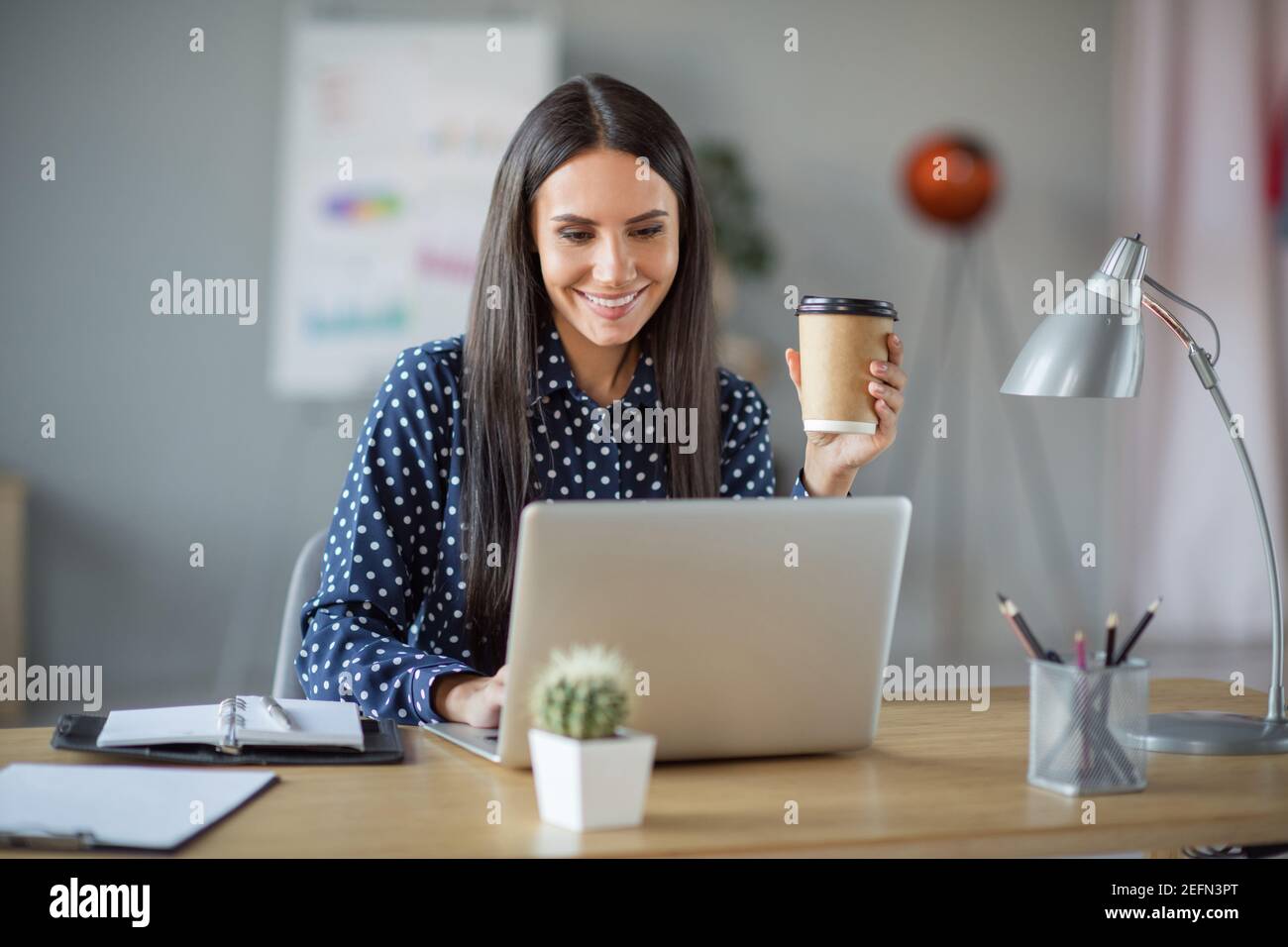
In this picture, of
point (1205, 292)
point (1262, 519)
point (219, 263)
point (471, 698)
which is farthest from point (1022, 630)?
point (1205, 292)

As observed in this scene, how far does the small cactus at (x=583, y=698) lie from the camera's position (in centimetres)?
101

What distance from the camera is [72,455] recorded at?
3.83 meters

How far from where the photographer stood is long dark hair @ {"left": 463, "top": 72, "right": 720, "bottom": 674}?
1.71m

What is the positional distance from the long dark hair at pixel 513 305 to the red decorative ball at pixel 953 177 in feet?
8.24

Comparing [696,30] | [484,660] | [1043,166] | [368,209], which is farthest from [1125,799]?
[1043,166]

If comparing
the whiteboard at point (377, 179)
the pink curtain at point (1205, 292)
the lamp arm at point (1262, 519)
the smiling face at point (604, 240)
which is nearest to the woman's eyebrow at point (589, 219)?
the smiling face at point (604, 240)

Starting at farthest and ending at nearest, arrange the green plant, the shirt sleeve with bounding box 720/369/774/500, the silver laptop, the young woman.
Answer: the green plant
the shirt sleeve with bounding box 720/369/774/500
the young woman
the silver laptop

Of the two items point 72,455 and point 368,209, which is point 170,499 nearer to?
point 72,455

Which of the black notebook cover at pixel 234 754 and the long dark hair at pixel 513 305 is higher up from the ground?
the long dark hair at pixel 513 305

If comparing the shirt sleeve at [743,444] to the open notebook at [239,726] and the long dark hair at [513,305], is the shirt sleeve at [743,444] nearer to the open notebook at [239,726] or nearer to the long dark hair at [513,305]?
the long dark hair at [513,305]

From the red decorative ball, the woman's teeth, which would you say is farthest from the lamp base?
the red decorative ball

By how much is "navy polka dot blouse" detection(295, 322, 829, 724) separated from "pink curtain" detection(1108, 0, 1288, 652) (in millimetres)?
2942

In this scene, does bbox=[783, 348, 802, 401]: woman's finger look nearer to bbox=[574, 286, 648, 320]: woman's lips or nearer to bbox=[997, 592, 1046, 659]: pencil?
bbox=[574, 286, 648, 320]: woman's lips
